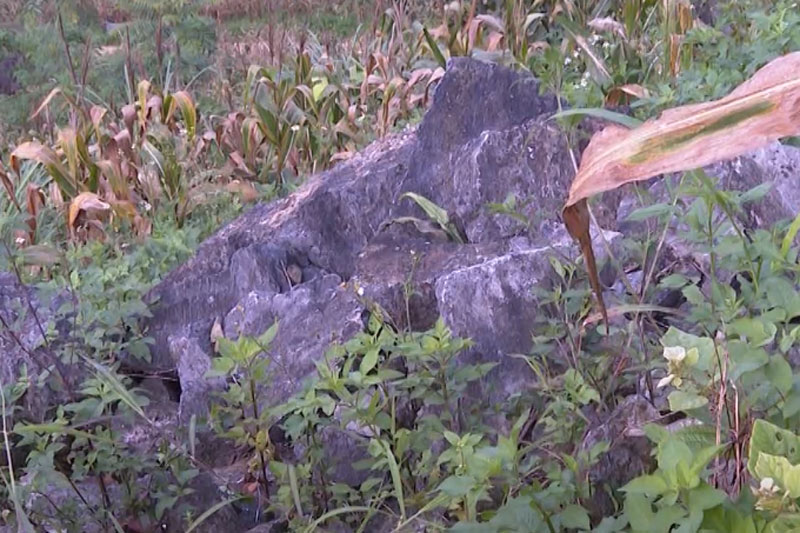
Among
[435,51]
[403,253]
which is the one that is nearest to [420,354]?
[403,253]

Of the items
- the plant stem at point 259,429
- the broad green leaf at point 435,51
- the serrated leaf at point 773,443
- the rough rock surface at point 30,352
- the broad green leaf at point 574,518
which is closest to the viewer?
the serrated leaf at point 773,443

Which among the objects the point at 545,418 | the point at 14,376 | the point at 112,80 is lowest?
the point at 112,80

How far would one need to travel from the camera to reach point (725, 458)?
1396mm

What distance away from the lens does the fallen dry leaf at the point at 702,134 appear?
1021mm

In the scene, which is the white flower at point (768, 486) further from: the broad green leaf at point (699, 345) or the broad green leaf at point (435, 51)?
the broad green leaf at point (435, 51)

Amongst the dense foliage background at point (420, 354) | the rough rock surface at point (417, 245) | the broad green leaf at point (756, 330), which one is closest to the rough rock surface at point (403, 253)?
the rough rock surface at point (417, 245)

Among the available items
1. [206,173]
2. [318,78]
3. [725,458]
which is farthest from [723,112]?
[318,78]

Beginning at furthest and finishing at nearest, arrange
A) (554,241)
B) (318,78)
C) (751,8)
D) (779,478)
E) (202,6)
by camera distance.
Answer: (202,6) < (318,78) < (751,8) < (554,241) < (779,478)

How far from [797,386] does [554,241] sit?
1.22 meters

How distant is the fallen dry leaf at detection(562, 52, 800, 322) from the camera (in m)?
1.02

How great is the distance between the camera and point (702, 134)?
1.06 m

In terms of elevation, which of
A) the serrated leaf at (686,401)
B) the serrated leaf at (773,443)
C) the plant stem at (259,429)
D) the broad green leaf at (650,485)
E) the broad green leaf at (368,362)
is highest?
the serrated leaf at (773,443)

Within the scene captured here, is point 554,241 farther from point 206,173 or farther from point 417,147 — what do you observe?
point 206,173

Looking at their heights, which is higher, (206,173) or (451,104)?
(451,104)
